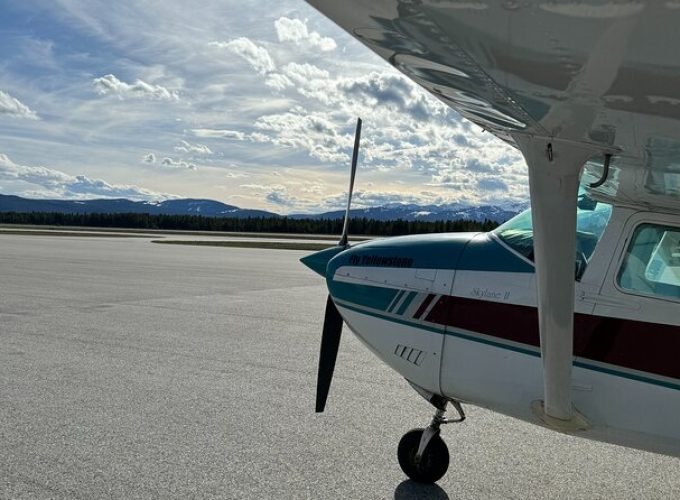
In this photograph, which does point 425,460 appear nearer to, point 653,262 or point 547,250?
point 653,262

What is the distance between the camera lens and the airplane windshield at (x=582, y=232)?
149 inches

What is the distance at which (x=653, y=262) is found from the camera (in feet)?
12.0

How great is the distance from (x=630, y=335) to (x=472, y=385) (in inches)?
38.4

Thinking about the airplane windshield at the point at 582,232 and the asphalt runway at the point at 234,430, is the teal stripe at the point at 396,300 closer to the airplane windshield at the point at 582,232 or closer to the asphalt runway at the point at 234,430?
the airplane windshield at the point at 582,232

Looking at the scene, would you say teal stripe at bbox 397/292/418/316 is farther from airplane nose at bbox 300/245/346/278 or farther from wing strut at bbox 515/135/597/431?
wing strut at bbox 515/135/597/431

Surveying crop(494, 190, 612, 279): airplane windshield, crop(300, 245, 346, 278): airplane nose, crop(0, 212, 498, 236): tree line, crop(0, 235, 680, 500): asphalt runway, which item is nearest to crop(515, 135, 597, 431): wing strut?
crop(494, 190, 612, 279): airplane windshield

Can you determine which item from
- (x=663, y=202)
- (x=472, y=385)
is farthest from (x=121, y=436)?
(x=663, y=202)

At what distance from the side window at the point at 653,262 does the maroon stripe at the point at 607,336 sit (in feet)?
0.69

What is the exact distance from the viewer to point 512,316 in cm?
391

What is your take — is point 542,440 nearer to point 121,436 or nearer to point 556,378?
point 556,378

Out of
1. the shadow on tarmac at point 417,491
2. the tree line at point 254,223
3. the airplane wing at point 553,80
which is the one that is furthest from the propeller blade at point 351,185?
the tree line at point 254,223

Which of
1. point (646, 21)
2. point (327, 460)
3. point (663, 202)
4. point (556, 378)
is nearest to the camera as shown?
point (646, 21)

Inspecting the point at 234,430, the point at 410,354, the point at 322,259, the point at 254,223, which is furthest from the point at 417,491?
the point at 254,223

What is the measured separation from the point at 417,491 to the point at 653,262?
→ 2.16 metres
